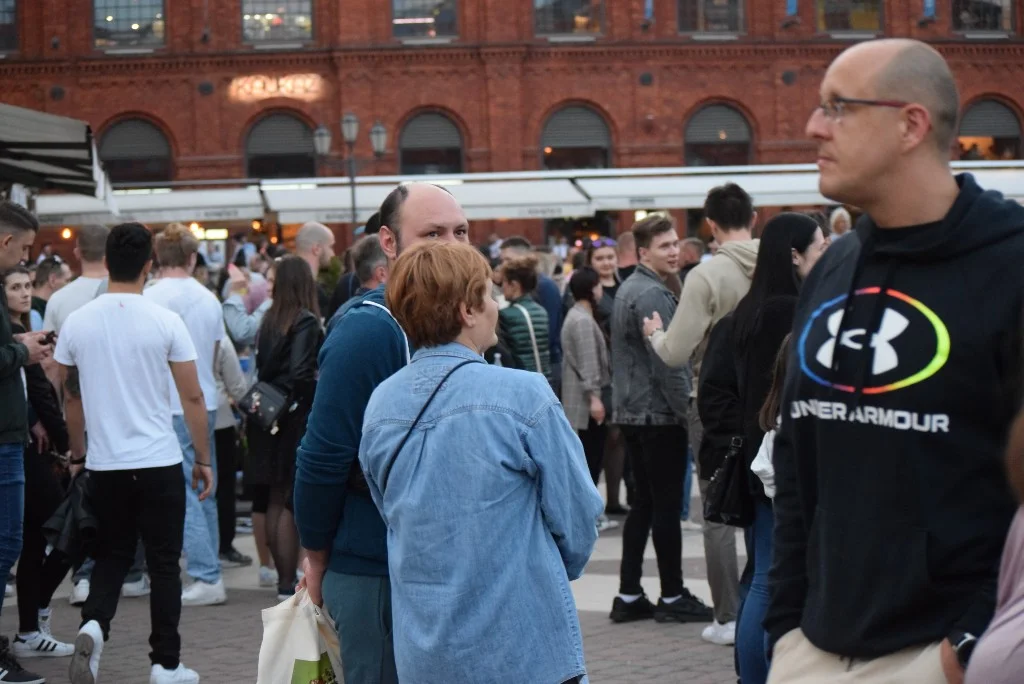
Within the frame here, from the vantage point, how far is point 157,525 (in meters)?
6.77

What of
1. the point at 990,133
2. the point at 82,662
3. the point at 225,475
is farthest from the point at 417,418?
the point at 990,133

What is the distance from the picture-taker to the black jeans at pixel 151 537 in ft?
22.2

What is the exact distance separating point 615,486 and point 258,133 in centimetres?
2917

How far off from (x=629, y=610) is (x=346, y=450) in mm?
4559

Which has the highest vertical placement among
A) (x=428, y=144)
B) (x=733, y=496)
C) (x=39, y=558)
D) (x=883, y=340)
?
(x=428, y=144)

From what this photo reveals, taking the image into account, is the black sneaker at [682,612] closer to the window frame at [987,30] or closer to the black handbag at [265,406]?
the black handbag at [265,406]

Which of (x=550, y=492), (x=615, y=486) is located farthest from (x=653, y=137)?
(x=550, y=492)

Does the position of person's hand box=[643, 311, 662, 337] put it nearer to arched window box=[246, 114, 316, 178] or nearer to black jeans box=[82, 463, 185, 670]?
black jeans box=[82, 463, 185, 670]

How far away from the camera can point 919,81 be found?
2760 millimetres

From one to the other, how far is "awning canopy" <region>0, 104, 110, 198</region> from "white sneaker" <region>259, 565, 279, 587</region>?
3537mm

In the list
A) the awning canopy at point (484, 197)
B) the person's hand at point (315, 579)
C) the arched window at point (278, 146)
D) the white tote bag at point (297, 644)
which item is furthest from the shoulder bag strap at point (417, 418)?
the arched window at point (278, 146)

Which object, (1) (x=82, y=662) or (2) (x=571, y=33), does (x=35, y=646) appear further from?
(2) (x=571, y=33)

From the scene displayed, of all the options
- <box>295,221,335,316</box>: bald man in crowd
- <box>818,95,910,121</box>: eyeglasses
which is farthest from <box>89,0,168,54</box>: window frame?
<box>818,95,910,121</box>: eyeglasses

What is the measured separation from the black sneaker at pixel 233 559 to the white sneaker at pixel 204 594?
54.8 inches
